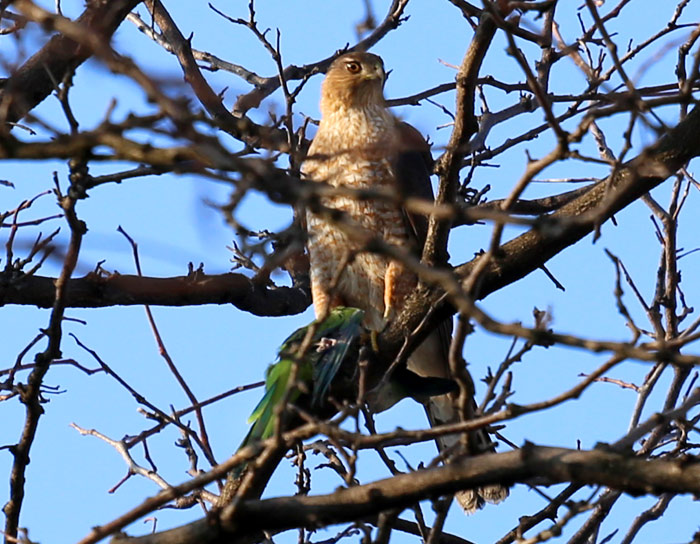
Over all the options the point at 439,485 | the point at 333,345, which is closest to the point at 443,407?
the point at 333,345

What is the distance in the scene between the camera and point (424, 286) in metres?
4.06

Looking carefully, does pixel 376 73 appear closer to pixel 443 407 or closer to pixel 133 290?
pixel 443 407

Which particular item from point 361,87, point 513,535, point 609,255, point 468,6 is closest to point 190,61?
point 361,87

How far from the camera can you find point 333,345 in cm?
440

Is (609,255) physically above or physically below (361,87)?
below

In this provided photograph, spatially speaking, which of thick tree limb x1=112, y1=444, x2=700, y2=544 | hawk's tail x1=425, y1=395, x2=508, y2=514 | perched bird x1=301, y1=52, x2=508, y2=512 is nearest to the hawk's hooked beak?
perched bird x1=301, y1=52, x2=508, y2=512

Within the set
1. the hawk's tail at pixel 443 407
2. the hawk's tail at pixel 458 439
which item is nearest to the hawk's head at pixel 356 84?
the hawk's tail at pixel 443 407

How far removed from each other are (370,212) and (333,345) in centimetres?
137

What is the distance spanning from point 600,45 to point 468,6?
1826 mm

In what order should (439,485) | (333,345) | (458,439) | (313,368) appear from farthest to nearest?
(333,345) → (313,368) → (458,439) → (439,485)

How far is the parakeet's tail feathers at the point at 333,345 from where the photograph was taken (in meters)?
4.16

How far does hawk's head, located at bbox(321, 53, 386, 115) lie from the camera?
5988 mm

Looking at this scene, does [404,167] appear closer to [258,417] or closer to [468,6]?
[468,6]

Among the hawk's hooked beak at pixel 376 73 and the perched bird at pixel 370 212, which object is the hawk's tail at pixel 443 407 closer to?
the perched bird at pixel 370 212
